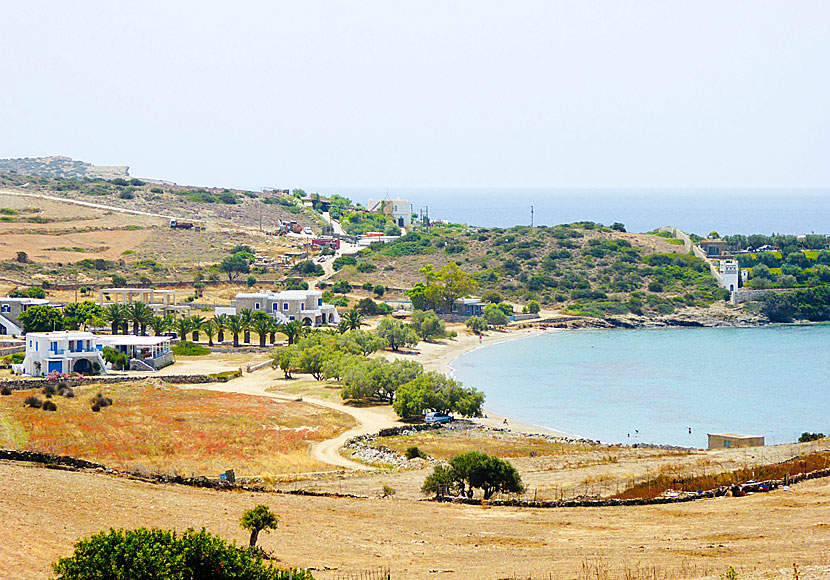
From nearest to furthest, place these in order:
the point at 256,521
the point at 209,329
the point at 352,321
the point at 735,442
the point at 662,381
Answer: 1. the point at 256,521
2. the point at 735,442
3. the point at 209,329
4. the point at 662,381
5. the point at 352,321

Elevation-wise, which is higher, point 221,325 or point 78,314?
point 78,314

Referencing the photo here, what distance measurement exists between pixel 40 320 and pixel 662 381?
40.7 m

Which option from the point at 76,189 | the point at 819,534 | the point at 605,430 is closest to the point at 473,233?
the point at 76,189

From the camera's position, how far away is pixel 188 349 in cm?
6331

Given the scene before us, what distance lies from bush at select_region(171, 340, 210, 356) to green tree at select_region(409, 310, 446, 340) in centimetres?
1965

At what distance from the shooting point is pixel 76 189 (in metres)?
148

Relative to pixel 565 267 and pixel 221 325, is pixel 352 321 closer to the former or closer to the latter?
pixel 221 325

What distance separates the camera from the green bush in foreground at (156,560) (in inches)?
577

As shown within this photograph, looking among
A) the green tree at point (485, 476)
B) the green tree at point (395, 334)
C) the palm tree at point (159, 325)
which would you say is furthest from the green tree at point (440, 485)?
the green tree at point (395, 334)

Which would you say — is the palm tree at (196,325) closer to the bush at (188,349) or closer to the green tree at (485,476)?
the bush at (188,349)

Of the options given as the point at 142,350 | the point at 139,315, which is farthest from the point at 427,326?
the point at 142,350

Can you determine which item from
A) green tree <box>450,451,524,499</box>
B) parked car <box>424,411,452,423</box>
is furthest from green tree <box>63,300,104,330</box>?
green tree <box>450,451,524,499</box>

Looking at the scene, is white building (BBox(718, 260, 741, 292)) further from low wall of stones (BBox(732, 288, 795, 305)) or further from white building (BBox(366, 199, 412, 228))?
white building (BBox(366, 199, 412, 228))

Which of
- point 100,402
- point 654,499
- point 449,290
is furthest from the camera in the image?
point 449,290
